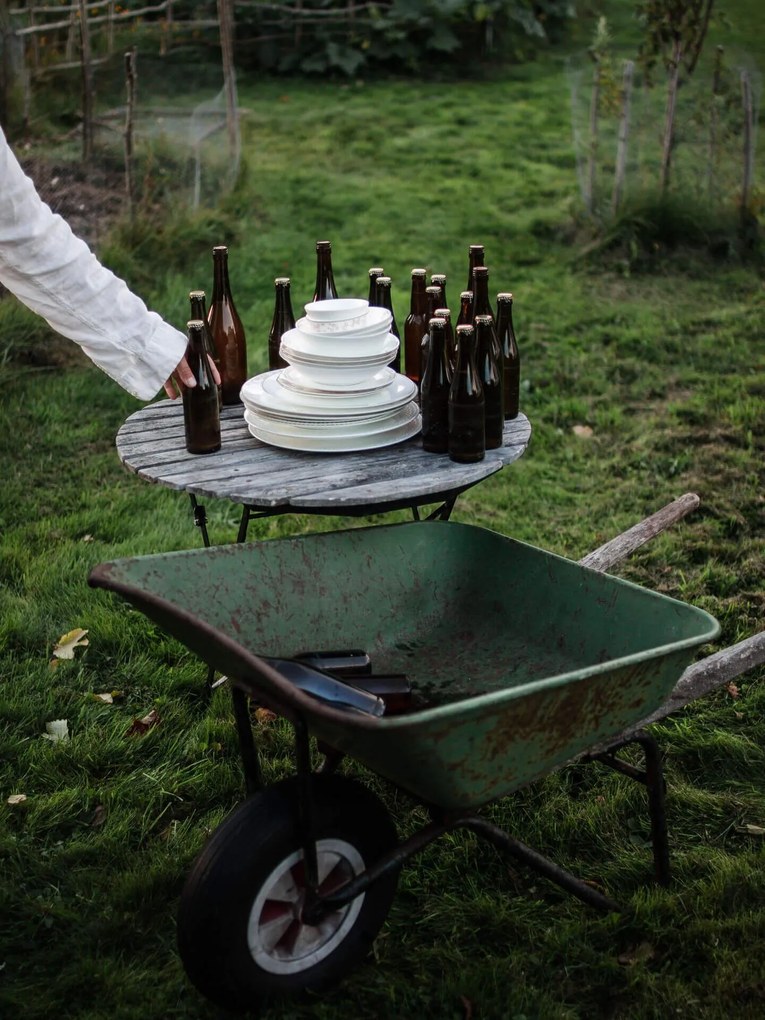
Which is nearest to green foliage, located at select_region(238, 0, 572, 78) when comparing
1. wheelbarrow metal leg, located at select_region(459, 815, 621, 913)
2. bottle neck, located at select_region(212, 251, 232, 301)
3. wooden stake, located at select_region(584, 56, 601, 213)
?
wooden stake, located at select_region(584, 56, 601, 213)

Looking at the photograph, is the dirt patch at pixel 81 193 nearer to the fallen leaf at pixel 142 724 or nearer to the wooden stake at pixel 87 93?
the wooden stake at pixel 87 93

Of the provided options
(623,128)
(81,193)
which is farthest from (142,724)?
(623,128)

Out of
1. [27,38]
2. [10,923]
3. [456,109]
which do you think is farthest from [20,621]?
[456,109]

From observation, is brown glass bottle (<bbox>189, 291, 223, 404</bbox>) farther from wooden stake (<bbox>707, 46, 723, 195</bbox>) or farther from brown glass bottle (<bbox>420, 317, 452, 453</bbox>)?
wooden stake (<bbox>707, 46, 723, 195</bbox>)

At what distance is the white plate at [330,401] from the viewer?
9.21 feet

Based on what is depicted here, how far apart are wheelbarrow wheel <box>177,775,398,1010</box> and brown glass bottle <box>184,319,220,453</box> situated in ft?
3.36

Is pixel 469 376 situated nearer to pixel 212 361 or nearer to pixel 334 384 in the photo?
pixel 334 384

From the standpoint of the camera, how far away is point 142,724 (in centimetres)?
339

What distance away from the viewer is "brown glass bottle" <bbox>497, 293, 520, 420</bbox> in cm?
320

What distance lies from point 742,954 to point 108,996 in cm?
140

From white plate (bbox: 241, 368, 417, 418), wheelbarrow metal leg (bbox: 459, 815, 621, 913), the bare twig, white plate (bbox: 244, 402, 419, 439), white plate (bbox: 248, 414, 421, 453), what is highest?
white plate (bbox: 241, 368, 417, 418)

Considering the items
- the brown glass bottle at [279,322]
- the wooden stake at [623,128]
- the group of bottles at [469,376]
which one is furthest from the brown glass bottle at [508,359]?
the wooden stake at [623,128]

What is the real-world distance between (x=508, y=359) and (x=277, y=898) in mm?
1734

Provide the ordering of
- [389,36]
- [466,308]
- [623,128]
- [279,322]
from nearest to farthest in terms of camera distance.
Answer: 1. [466,308]
2. [279,322]
3. [623,128]
4. [389,36]
